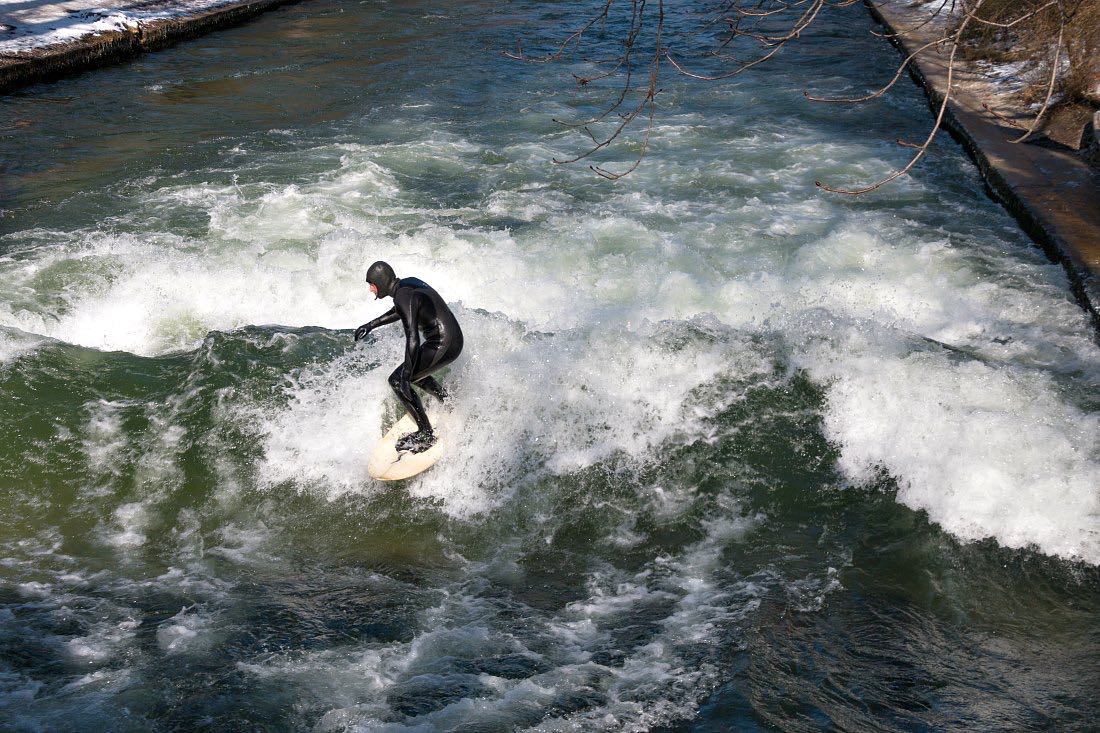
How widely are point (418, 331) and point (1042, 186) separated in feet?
27.9

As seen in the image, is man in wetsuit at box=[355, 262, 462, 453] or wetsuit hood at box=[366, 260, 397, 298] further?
man in wetsuit at box=[355, 262, 462, 453]

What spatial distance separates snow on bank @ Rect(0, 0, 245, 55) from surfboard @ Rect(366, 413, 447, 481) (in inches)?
542

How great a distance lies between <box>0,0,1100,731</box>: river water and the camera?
5.47 m

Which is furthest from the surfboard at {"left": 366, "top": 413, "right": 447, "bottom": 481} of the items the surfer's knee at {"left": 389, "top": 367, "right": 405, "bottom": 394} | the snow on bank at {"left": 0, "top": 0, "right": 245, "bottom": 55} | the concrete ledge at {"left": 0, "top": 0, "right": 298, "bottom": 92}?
the snow on bank at {"left": 0, "top": 0, "right": 245, "bottom": 55}

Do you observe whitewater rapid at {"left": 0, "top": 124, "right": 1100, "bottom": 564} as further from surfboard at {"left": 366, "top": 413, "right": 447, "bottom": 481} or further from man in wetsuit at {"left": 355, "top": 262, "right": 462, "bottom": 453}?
man in wetsuit at {"left": 355, "top": 262, "right": 462, "bottom": 453}

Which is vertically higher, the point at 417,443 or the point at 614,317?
the point at 417,443

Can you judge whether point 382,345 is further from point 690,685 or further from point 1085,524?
point 1085,524

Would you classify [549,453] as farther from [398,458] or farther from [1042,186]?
[1042,186]

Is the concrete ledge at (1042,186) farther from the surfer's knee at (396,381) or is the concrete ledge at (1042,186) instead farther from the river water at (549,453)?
the surfer's knee at (396,381)

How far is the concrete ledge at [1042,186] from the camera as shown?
10.1 m

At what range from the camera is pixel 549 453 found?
7.80 metres

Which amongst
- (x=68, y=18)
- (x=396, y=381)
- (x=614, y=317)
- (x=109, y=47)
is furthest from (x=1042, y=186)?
(x=68, y=18)

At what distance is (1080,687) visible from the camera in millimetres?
5348

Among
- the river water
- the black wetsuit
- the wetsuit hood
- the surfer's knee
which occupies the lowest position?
the river water
